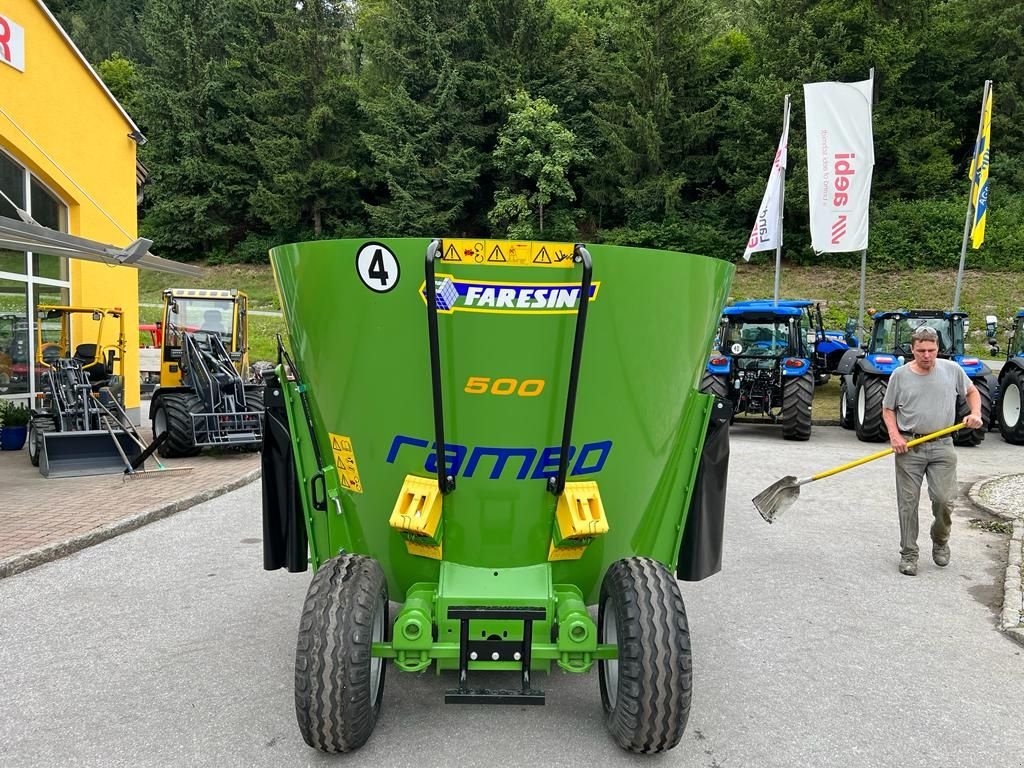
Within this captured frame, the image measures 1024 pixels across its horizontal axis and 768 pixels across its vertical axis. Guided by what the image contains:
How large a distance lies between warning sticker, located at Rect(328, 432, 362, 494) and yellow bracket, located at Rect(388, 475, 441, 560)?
234mm

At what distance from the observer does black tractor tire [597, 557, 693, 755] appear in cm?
295

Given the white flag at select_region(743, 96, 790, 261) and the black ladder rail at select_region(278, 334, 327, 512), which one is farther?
the white flag at select_region(743, 96, 790, 261)

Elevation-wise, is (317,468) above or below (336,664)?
above

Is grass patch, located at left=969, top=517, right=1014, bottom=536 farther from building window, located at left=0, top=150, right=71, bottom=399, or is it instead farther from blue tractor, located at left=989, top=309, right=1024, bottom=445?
building window, located at left=0, top=150, right=71, bottom=399

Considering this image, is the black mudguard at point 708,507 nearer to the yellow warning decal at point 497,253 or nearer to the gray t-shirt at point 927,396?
the yellow warning decal at point 497,253

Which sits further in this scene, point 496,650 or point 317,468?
point 317,468

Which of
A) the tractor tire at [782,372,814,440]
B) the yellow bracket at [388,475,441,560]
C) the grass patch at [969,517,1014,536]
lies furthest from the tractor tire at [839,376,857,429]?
the yellow bracket at [388,475,441,560]

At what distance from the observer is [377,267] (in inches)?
120

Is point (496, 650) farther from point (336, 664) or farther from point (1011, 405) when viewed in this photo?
point (1011, 405)

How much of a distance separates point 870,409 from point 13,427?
12.8m

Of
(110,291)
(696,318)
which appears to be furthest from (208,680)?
(110,291)

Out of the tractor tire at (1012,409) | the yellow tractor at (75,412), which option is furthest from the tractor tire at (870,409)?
the yellow tractor at (75,412)

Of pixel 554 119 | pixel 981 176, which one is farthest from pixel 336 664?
pixel 554 119

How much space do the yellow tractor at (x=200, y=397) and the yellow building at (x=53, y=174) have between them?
170 centimetres
